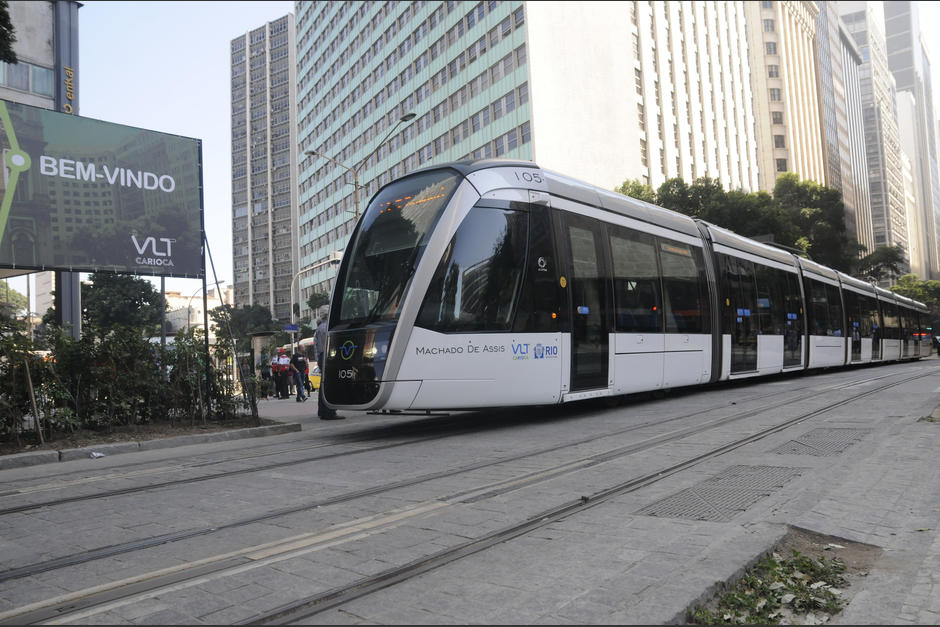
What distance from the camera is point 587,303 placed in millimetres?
10289

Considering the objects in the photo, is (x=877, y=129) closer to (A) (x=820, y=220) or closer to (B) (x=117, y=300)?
(A) (x=820, y=220)

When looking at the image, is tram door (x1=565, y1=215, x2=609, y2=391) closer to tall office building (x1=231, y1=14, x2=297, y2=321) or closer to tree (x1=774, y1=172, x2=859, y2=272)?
tree (x1=774, y1=172, x2=859, y2=272)

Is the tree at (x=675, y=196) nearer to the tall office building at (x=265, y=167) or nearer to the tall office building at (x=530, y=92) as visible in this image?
the tall office building at (x=530, y=92)

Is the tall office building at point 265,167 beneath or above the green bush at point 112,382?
above

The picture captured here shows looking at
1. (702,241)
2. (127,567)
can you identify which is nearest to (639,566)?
(127,567)

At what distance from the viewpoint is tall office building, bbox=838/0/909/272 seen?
147 metres

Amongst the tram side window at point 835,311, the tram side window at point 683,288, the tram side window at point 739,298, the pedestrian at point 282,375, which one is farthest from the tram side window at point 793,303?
the pedestrian at point 282,375

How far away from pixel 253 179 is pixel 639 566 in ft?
451

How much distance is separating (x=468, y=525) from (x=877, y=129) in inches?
6746

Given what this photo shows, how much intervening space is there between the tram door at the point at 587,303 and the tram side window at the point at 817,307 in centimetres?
1103

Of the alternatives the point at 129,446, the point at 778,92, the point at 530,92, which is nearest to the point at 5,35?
the point at 129,446

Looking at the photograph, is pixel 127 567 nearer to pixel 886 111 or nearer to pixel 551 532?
pixel 551 532

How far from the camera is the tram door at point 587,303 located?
1003cm

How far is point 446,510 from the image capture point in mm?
4637
